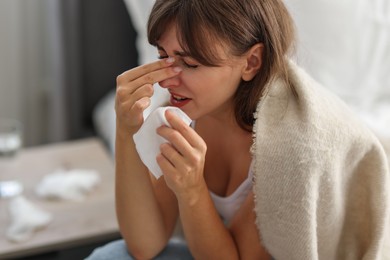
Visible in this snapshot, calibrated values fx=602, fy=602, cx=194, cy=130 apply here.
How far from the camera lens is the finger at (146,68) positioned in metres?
0.93

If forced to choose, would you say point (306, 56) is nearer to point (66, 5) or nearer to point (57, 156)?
point (57, 156)

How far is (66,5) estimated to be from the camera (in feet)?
6.02

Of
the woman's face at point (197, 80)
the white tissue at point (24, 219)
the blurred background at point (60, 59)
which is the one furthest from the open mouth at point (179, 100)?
the blurred background at point (60, 59)

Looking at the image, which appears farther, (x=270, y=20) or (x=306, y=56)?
(x=306, y=56)

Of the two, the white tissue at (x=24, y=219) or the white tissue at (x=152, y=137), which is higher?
the white tissue at (x=152, y=137)

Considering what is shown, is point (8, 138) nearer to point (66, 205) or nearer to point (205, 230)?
point (66, 205)

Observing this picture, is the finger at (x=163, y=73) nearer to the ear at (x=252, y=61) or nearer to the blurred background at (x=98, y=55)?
the ear at (x=252, y=61)

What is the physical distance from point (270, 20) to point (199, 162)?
0.25m

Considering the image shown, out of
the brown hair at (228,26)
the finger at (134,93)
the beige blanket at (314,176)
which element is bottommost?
the beige blanket at (314,176)

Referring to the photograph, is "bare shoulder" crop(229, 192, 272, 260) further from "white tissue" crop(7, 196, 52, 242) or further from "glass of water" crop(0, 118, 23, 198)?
"glass of water" crop(0, 118, 23, 198)

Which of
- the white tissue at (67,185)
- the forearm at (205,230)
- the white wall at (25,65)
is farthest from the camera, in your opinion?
the white wall at (25,65)

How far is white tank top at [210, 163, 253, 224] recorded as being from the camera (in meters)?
1.07

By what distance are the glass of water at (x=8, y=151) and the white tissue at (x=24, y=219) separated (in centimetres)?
9

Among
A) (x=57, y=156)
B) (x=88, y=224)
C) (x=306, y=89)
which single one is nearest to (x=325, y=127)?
(x=306, y=89)
